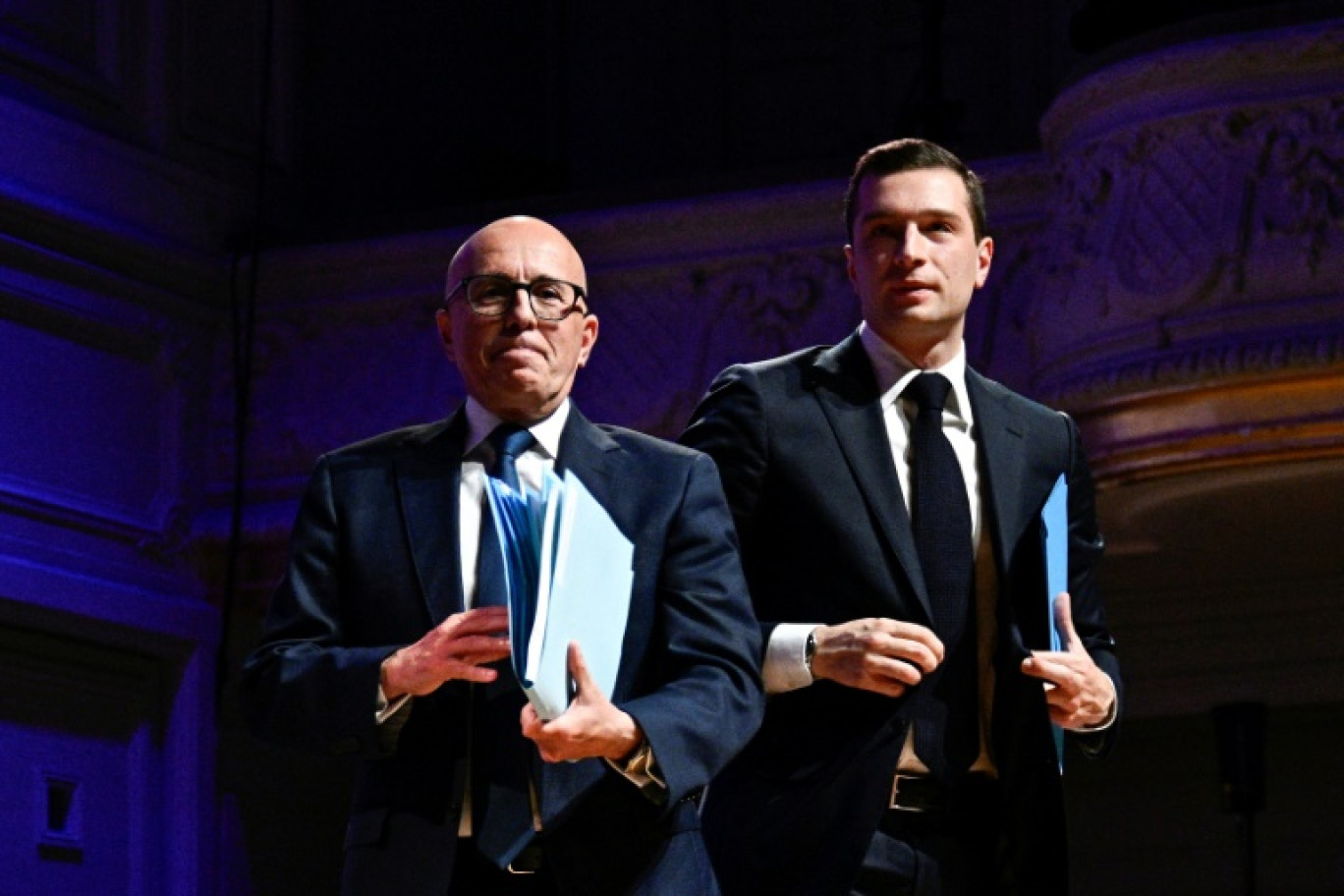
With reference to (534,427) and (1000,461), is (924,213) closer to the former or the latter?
(1000,461)

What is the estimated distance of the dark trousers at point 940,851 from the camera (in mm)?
2768

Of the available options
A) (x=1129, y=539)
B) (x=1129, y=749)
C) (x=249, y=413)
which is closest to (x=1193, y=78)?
(x=1129, y=539)

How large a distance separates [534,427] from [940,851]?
658 mm

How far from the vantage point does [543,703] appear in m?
2.34

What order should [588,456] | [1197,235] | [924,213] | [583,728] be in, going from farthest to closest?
[1197,235], [924,213], [588,456], [583,728]

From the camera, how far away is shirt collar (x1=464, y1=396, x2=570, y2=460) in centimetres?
268

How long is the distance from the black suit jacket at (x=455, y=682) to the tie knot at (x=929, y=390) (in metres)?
0.33

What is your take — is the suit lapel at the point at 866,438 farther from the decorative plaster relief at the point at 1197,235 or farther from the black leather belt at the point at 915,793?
the decorative plaster relief at the point at 1197,235

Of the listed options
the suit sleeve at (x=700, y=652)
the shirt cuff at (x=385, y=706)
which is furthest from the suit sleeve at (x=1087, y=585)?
the shirt cuff at (x=385, y=706)

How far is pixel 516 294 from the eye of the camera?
104 inches

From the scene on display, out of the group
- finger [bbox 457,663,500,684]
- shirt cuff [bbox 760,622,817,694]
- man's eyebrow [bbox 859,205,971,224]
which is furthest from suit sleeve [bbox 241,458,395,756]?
man's eyebrow [bbox 859,205,971,224]

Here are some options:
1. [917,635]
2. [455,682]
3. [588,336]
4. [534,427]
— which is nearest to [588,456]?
[534,427]

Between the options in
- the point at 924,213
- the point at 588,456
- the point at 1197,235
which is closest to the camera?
the point at 588,456

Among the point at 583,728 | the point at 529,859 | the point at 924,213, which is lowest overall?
the point at 529,859
